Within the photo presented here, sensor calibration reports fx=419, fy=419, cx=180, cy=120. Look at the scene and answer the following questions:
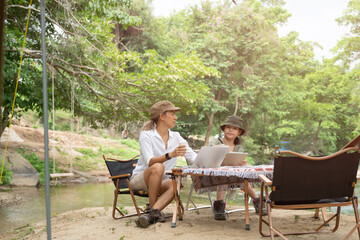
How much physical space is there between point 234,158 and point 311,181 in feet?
3.58

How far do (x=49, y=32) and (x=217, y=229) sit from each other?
25.3 feet

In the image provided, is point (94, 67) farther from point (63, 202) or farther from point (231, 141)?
point (231, 141)

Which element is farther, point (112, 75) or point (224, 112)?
point (224, 112)

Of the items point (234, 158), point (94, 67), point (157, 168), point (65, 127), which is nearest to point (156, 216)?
point (157, 168)

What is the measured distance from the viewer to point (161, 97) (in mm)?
11109

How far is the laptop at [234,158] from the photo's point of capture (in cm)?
395

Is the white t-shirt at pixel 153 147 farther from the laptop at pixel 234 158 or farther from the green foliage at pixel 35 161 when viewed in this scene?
the green foliage at pixel 35 161

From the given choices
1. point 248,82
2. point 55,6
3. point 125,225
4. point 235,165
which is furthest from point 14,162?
point 248,82

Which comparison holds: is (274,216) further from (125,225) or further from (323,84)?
(323,84)

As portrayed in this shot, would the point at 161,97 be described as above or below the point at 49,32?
below

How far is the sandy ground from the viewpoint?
353 centimetres

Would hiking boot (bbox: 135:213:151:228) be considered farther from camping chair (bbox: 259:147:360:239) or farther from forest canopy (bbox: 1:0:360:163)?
forest canopy (bbox: 1:0:360:163)

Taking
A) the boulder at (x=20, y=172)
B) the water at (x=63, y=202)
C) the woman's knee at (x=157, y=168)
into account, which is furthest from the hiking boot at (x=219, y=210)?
the boulder at (x=20, y=172)

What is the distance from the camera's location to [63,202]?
25.6ft
